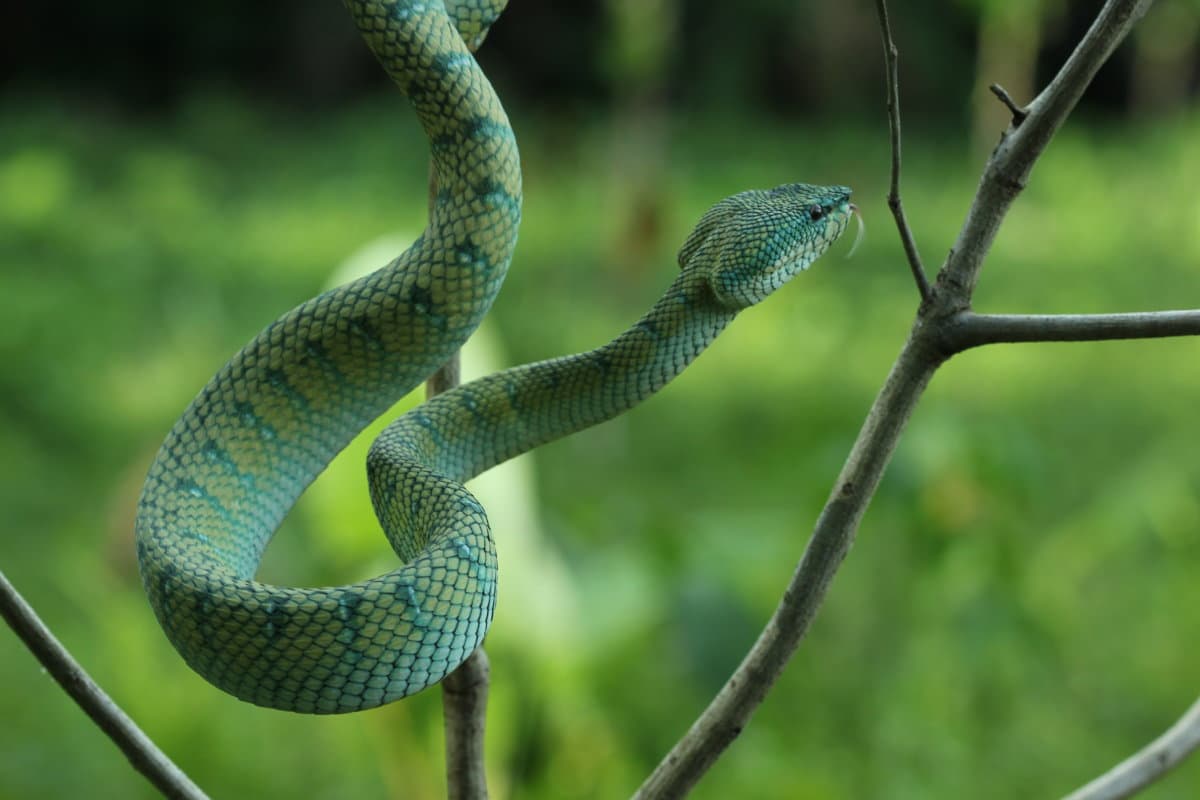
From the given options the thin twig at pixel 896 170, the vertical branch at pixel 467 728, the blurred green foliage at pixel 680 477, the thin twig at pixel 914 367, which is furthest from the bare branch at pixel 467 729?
the blurred green foliage at pixel 680 477

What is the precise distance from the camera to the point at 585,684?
9.57 ft

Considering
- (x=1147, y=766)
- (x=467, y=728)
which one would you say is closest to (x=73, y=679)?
(x=467, y=728)

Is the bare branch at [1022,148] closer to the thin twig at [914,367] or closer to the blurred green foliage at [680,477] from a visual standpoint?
the thin twig at [914,367]

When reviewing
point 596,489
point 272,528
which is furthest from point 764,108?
point 272,528

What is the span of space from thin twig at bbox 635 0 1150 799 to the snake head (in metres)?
0.31

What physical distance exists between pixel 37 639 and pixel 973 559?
7.59 feet

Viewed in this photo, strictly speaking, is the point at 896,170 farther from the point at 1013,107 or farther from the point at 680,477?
the point at 680,477

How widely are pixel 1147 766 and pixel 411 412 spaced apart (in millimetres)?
1045

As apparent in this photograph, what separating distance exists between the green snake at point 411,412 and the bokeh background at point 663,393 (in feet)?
3.13

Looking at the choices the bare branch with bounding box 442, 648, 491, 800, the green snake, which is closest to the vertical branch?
the bare branch with bounding box 442, 648, 491, 800

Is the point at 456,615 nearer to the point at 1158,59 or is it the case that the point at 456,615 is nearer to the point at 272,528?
the point at 272,528

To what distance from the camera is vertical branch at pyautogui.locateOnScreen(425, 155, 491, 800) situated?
1534 millimetres

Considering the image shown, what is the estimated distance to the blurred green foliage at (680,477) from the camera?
296cm

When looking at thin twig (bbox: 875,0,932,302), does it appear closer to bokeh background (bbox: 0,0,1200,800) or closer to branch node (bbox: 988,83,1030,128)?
branch node (bbox: 988,83,1030,128)
